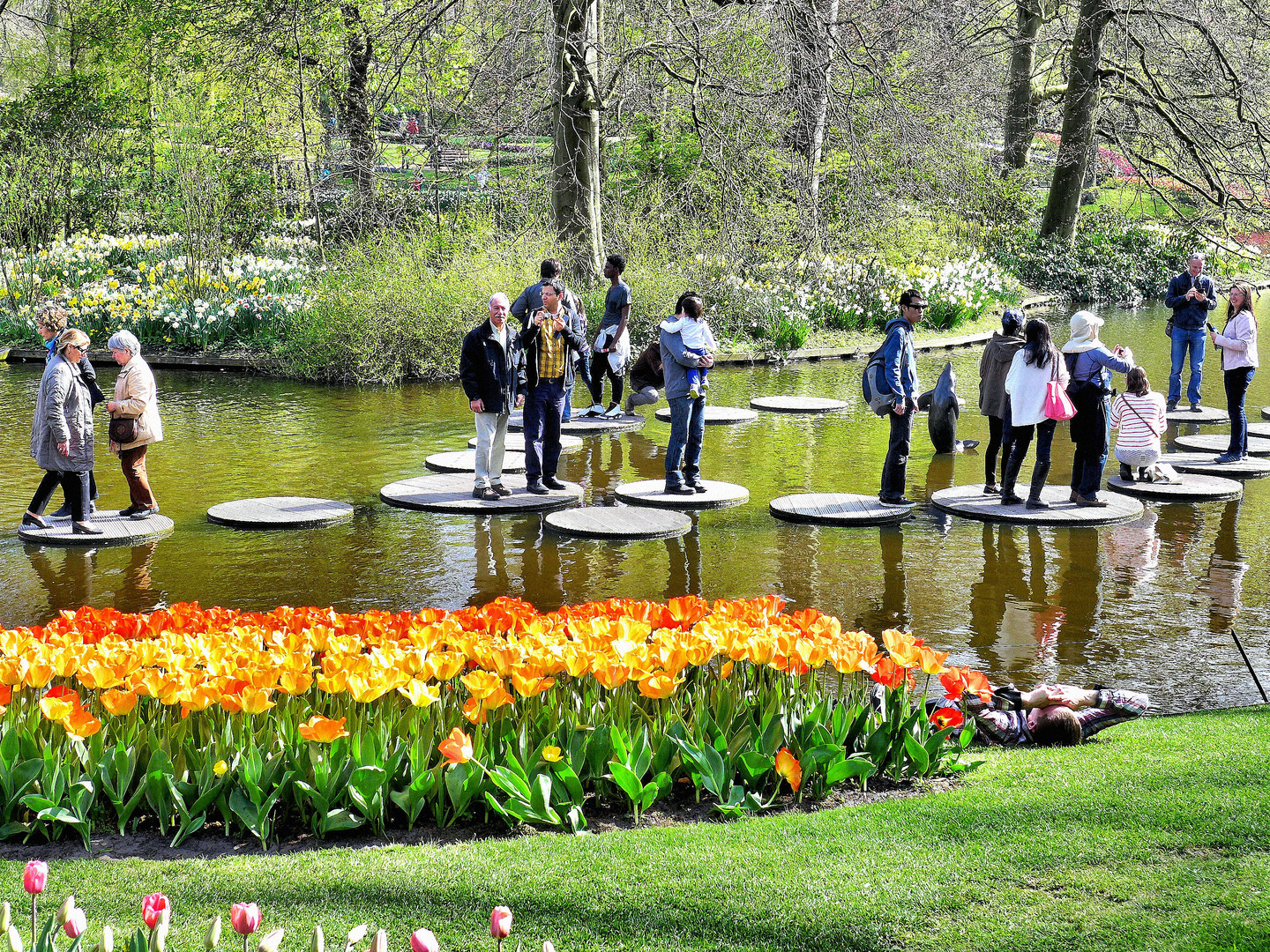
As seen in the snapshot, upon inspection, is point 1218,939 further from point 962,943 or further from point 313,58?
point 313,58

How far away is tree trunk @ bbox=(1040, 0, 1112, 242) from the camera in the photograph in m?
28.9

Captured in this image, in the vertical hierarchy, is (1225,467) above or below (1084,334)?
below

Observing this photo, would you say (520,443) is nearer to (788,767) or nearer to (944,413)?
(944,413)

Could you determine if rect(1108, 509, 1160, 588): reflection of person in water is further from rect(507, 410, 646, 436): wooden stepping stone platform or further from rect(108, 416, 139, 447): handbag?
rect(108, 416, 139, 447): handbag

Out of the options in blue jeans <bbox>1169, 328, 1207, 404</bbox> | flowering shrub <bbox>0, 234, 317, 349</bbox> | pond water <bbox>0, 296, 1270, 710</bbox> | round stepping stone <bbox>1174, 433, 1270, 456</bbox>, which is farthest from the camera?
flowering shrub <bbox>0, 234, 317, 349</bbox>

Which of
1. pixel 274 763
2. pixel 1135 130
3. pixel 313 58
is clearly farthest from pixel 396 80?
pixel 1135 130

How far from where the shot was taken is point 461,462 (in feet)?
40.1

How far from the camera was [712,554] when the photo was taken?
9094mm

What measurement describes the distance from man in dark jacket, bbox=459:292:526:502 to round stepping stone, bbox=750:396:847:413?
5.84 m

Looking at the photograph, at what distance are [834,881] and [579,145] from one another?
55.3 feet

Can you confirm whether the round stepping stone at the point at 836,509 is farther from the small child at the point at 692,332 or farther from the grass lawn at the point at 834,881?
the grass lawn at the point at 834,881

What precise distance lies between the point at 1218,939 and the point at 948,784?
146 cm

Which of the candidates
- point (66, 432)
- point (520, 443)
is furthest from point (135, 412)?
point (520, 443)

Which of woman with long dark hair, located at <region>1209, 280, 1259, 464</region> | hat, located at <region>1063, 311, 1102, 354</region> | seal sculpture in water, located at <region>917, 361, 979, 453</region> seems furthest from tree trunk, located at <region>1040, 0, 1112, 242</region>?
hat, located at <region>1063, 311, 1102, 354</region>
